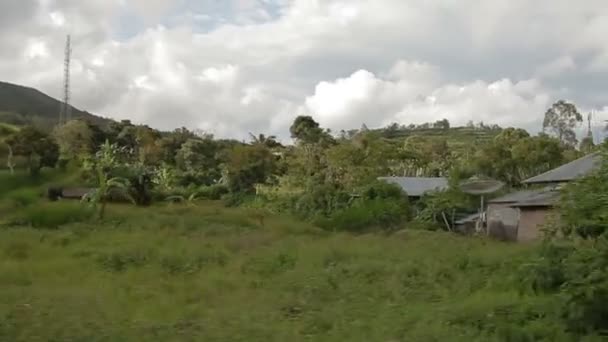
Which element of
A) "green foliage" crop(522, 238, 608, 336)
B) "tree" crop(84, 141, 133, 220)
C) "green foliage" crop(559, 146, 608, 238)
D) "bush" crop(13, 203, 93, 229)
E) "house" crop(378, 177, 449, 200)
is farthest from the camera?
"house" crop(378, 177, 449, 200)

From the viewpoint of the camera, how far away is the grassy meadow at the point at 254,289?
735 centimetres

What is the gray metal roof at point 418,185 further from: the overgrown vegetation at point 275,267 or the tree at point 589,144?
the tree at point 589,144

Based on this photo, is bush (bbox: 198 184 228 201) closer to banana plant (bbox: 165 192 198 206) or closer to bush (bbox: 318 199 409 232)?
banana plant (bbox: 165 192 198 206)

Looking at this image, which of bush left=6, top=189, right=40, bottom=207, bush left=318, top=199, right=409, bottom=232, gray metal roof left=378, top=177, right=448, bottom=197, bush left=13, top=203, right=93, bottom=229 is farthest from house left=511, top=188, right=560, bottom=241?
bush left=6, top=189, right=40, bottom=207

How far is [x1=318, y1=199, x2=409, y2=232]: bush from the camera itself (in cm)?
2731

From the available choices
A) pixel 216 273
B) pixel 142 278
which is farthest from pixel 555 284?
pixel 142 278

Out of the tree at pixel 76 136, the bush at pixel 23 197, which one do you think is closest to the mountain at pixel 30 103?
the tree at pixel 76 136

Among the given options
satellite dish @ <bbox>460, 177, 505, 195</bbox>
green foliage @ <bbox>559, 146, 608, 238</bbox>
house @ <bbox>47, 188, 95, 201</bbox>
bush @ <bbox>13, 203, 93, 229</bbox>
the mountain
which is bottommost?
bush @ <bbox>13, 203, 93, 229</bbox>

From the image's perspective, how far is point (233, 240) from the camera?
17.9 meters

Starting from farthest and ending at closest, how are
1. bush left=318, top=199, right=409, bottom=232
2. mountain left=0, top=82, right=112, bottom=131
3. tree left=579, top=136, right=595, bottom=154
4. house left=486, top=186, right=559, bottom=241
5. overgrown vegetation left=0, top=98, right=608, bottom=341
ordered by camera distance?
1. mountain left=0, top=82, right=112, bottom=131
2. bush left=318, top=199, right=409, bottom=232
3. house left=486, top=186, right=559, bottom=241
4. tree left=579, top=136, right=595, bottom=154
5. overgrown vegetation left=0, top=98, right=608, bottom=341

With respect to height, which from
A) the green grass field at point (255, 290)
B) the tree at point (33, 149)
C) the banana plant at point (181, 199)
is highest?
the tree at point (33, 149)

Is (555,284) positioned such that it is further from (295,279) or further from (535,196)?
(535,196)

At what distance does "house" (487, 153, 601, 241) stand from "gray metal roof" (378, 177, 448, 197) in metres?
5.44

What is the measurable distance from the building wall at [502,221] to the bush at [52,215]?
51.1 feet
